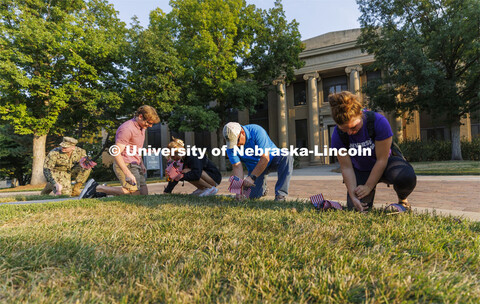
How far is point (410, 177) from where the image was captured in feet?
9.89

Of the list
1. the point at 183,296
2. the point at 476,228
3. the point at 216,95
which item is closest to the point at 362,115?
the point at 476,228

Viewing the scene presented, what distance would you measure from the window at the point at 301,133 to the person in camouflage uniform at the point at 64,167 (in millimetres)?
21995

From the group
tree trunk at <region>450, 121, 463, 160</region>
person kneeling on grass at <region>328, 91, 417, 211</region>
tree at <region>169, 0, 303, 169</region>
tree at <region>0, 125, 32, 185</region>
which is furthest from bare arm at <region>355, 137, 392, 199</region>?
tree at <region>0, 125, 32, 185</region>

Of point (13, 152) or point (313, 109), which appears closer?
point (13, 152)

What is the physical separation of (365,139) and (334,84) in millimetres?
24520

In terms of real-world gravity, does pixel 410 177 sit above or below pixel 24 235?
above

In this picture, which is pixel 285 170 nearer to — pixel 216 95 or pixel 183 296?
pixel 183 296

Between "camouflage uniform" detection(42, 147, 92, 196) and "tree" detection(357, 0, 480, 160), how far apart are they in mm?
16141

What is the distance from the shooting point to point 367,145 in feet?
10.2

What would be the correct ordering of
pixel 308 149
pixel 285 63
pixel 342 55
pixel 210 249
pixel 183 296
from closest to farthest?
pixel 183 296 → pixel 210 249 → pixel 285 63 → pixel 342 55 → pixel 308 149

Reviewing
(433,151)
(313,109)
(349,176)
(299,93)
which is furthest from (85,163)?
(299,93)

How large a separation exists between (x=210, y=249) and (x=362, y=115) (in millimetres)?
2243

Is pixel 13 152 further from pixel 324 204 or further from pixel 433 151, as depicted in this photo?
pixel 433 151

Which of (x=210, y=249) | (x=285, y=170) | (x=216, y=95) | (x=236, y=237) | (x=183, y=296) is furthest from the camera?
(x=216, y=95)
